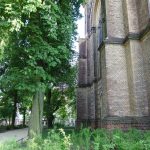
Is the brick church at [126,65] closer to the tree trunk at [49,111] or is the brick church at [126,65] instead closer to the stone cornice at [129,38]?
the stone cornice at [129,38]

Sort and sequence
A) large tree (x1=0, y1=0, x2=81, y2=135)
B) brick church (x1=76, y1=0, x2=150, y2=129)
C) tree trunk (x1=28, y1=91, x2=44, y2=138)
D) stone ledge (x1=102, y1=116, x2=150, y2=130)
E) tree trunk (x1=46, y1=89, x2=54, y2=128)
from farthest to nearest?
tree trunk (x1=46, y1=89, x2=54, y2=128), tree trunk (x1=28, y1=91, x2=44, y2=138), brick church (x1=76, y1=0, x2=150, y2=129), stone ledge (x1=102, y1=116, x2=150, y2=130), large tree (x1=0, y1=0, x2=81, y2=135)

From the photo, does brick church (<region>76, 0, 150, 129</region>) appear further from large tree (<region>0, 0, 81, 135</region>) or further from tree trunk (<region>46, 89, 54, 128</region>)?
tree trunk (<region>46, 89, 54, 128</region>)

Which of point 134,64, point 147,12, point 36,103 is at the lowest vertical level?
point 36,103

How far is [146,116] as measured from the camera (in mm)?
11406

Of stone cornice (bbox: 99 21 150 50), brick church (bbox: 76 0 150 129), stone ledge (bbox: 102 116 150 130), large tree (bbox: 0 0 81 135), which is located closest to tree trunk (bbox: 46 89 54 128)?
brick church (bbox: 76 0 150 129)

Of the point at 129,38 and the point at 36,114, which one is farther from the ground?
the point at 129,38

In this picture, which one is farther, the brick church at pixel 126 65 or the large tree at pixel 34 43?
the brick church at pixel 126 65

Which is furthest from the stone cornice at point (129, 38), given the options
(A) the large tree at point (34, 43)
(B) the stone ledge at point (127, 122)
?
(B) the stone ledge at point (127, 122)

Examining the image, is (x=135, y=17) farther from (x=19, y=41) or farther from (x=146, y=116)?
(x=19, y=41)

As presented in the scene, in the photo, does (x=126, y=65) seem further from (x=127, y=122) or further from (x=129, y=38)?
(x=127, y=122)

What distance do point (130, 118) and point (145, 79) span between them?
2.04 meters

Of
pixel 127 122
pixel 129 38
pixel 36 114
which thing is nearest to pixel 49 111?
pixel 36 114

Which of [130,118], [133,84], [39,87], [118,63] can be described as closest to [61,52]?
[39,87]

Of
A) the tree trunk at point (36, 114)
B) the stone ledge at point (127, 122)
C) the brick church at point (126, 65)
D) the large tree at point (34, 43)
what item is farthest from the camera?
the tree trunk at point (36, 114)
